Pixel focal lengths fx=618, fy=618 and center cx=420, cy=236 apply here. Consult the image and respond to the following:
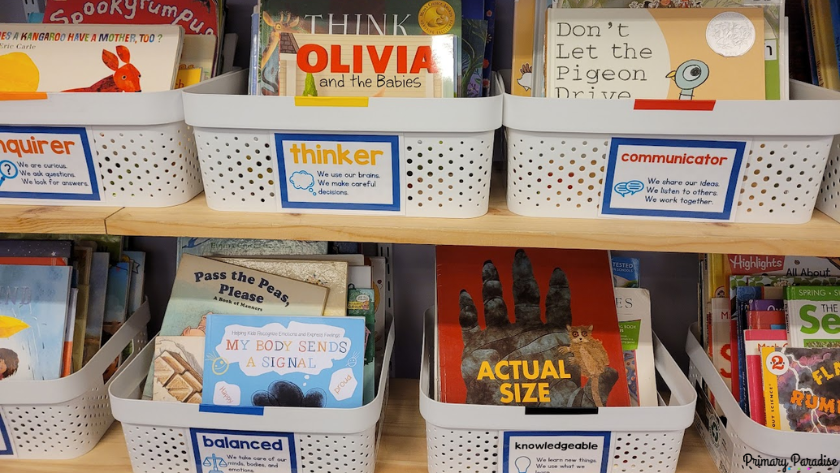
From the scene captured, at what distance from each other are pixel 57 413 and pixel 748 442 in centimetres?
117

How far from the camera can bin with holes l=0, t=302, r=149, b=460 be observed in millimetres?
1060

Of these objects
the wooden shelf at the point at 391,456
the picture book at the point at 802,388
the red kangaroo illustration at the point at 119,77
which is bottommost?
the wooden shelf at the point at 391,456

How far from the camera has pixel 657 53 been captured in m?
0.88

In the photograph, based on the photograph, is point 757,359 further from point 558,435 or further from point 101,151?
point 101,151

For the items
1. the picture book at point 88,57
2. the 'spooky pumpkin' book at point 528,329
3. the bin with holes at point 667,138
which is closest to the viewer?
the bin with holes at point 667,138

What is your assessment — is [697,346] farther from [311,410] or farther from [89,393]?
[89,393]

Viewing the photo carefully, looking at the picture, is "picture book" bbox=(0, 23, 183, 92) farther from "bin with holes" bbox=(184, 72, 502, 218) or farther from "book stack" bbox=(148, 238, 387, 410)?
"book stack" bbox=(148, 238, 387, 410)

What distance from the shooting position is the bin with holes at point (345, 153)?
85 centimetres

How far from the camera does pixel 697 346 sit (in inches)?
46.6

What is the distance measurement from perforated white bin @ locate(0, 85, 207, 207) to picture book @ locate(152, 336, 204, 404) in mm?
267

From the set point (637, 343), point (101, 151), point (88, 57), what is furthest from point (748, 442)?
point (88, 57)

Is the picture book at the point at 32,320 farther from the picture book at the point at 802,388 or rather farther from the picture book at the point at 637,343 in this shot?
the picture book at the point at 802,388

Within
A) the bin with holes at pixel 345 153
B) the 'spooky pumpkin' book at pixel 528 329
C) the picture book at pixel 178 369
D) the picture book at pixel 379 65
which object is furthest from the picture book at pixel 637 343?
the picture book at pixel 178 369

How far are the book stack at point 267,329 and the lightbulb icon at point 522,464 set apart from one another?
0.27 meters
